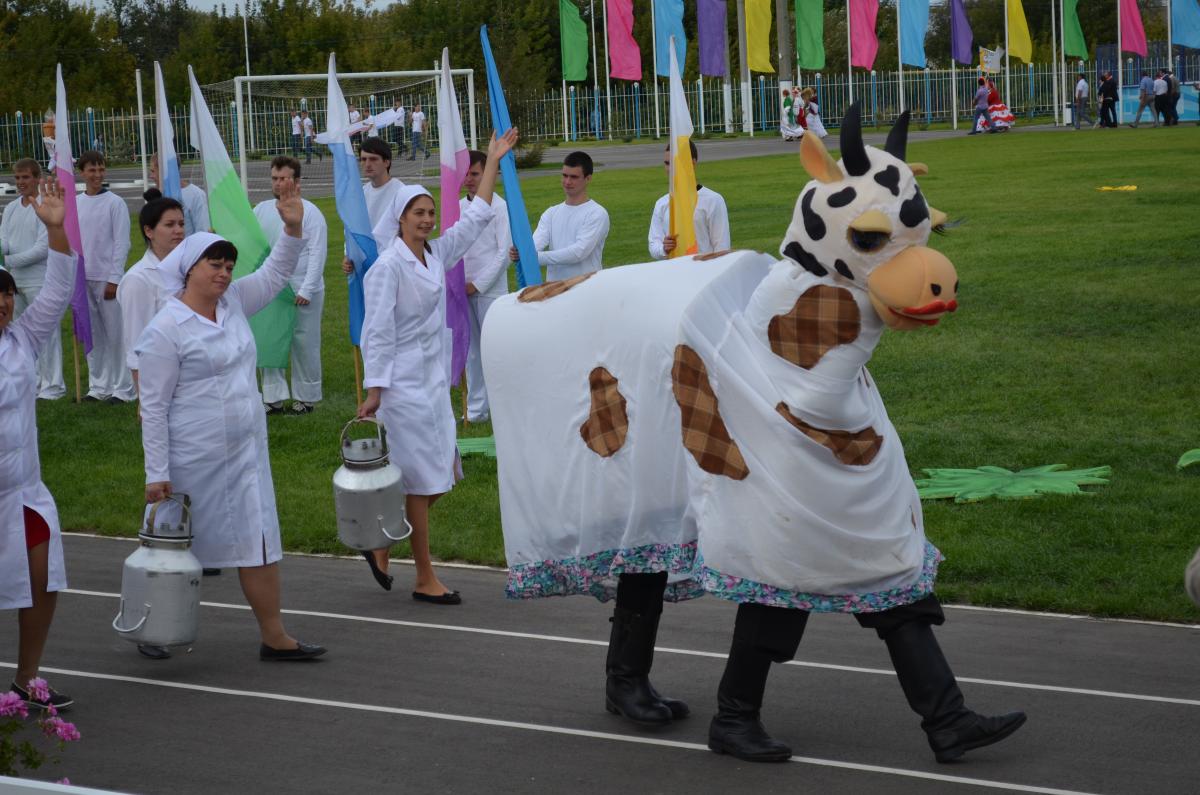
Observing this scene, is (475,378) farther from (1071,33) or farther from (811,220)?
(1071,33)

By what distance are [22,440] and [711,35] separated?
36.2 m

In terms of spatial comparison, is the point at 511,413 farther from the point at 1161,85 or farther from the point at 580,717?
the point at 1161,85

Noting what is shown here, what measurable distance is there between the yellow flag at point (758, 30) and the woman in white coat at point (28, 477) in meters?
35.0

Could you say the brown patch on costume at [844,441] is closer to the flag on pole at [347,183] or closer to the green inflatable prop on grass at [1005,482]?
the green inflatable prop on grass at [1005,482]

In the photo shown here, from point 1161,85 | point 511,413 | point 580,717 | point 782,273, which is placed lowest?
point 580,717

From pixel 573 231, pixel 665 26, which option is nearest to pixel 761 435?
pixel 573 231

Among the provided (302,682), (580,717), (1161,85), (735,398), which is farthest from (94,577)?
(1161,85)

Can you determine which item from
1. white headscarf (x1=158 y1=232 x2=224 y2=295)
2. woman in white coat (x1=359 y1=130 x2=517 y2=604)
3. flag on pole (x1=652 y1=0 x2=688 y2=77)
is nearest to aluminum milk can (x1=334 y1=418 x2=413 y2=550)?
woman in white coat (x1=359 y1=130 x2=517 y2=604)

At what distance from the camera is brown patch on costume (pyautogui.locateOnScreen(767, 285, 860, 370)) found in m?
5.41

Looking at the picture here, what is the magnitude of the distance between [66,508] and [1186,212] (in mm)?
16335

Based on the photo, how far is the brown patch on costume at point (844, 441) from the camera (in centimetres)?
538

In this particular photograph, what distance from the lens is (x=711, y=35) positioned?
4094cm

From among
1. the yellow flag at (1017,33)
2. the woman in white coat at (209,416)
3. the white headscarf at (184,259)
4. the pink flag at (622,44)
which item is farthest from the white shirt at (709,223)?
the yellow flag at (1017,33)

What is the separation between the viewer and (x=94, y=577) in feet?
29.8
